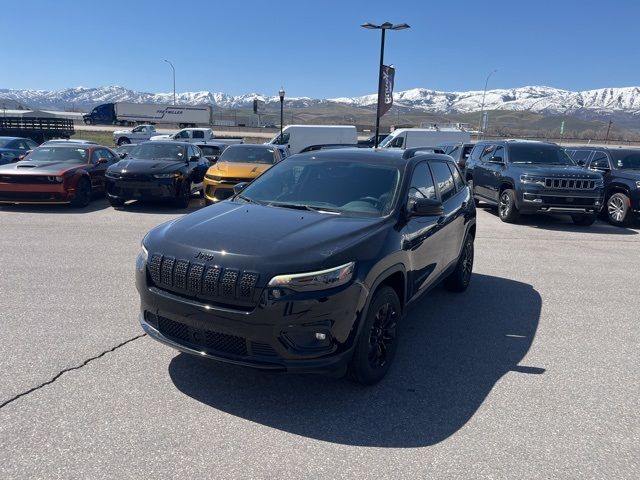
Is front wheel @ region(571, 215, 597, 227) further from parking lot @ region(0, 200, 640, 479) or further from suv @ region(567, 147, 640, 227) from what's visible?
parking lot @ region(0, 200, 640, 479)

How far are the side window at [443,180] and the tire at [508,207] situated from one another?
6.29 meters

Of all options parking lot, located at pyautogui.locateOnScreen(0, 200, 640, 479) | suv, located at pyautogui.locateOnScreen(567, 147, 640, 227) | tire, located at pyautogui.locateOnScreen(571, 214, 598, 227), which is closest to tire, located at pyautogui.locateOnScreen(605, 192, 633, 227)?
suv, located at pyautogui.locateOnScreen(567, 147, 640, 227)

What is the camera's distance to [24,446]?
114 inches

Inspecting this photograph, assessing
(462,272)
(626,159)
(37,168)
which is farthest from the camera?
(626,159)

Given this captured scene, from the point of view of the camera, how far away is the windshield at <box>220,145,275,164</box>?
42.5 ft

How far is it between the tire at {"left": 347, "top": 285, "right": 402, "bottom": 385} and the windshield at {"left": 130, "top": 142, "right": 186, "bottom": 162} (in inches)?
398

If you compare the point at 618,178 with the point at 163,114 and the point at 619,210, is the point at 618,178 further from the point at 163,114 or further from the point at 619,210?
the point at 163,114

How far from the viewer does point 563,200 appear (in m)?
10.9

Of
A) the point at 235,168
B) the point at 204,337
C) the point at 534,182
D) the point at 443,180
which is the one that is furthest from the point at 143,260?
the point at 534,182

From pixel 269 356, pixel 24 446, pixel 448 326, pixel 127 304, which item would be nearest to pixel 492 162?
pixel 448 326

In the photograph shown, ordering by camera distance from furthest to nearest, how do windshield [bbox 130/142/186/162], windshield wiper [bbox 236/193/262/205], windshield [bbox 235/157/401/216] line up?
windshield [bbox 130/142/186/162]
windshield wiper [bbox 236/193/262/205]
windshield [bbox 235/157/401/216]

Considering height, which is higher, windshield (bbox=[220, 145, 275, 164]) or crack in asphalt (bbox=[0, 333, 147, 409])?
windshield (bbox=[220, 145, 275, 164])

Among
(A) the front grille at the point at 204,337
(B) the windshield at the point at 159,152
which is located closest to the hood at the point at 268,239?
(A) the front grille at the point at 204,337

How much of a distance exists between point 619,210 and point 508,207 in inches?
109
